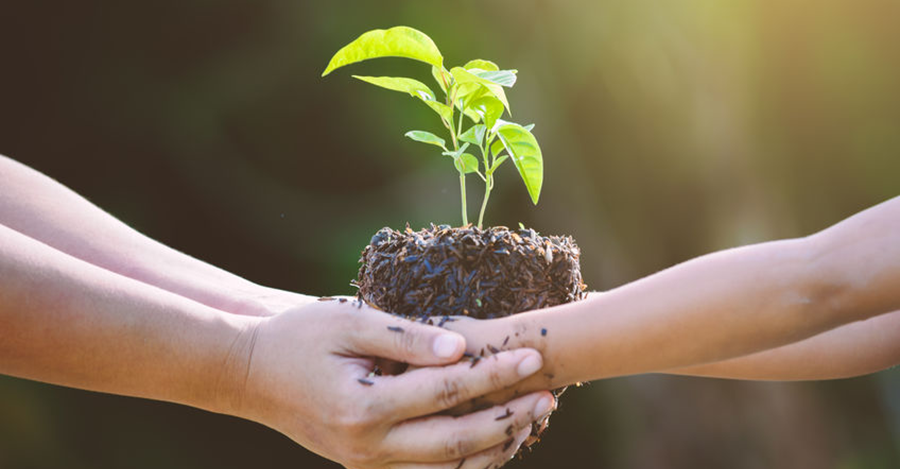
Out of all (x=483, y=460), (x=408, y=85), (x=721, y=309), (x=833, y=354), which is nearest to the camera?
(x=721, y=309)

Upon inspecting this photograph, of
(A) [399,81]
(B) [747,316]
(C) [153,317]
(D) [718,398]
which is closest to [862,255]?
(B) [747,316]

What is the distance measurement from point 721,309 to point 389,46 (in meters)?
0.53

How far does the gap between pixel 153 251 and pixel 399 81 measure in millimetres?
549

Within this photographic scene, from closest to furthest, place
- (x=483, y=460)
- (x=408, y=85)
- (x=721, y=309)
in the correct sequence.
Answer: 1. (x=721, y=309)
2. (x=483, y=460)
3. (x=408, y=85)

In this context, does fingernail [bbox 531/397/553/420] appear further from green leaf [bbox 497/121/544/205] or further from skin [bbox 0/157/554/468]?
green leaf [bbox 497/121/544/205]

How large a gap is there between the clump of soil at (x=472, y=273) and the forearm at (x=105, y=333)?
0.22 m

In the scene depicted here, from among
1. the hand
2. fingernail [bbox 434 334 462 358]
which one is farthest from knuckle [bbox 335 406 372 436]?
fingernail [bbox 434 334 462 358]

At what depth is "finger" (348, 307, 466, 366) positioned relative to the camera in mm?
768

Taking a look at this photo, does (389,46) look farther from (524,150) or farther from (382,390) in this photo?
(382,390)

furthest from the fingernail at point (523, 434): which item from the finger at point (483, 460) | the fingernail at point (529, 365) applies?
the fingernail at point (529, 365)

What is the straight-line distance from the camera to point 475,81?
849mm

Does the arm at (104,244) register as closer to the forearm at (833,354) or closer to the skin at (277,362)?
the skin at (277,362)

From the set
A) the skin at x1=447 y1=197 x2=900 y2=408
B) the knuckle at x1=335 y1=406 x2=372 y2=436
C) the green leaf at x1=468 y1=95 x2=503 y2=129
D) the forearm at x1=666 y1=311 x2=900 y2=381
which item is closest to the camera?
the skin at x1=447 y1=197 x2=900 y2=408

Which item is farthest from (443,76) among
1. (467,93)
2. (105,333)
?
(105,333)
